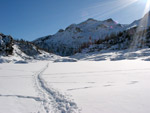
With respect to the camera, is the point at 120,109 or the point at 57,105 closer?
the point at 120,109

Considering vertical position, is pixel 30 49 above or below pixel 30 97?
above

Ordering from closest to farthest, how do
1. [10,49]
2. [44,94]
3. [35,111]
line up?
1. [35,111]
2. [44,94]
3. [10,49]

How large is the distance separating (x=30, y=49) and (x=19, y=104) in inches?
2222

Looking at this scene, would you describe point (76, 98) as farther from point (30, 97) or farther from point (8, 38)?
point (8, 38)

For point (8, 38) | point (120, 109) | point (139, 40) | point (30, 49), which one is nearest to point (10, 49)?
point (8, 38)

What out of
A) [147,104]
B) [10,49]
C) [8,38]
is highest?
[8,38]

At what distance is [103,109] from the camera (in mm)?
2611

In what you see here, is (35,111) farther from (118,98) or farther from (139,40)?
(139,40)

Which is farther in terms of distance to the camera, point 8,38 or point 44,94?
point 8,38

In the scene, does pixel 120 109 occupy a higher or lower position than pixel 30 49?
lower

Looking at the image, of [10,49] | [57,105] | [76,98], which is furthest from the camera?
[10,49]

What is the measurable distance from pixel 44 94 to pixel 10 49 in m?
40.6

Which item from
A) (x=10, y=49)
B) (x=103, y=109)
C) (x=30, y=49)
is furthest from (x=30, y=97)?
(x=30, y=49)

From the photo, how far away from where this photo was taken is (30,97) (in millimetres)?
3500
